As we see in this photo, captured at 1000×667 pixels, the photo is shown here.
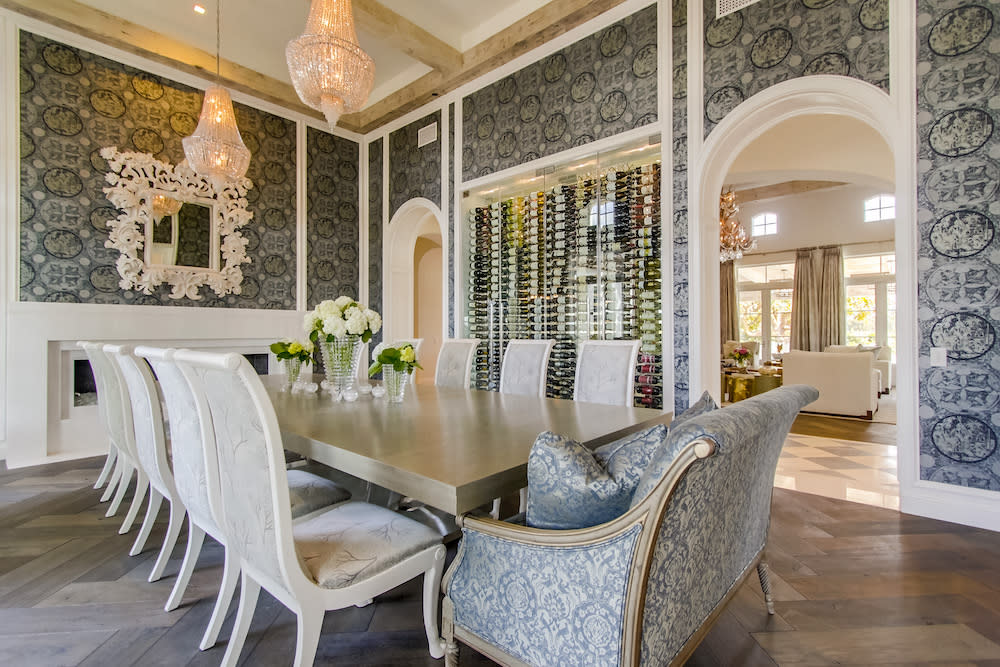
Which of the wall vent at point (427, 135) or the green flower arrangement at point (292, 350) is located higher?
the wall vent at point (427, 135)

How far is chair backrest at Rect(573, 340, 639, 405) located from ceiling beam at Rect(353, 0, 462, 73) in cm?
304

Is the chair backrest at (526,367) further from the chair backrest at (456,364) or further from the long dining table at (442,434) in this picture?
the long dining table at (442,434)

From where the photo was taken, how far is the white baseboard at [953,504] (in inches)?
94.7

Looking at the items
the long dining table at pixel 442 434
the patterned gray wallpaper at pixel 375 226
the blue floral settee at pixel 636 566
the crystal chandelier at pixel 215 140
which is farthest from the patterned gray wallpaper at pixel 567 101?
the blue floral settee at pixel 636 566

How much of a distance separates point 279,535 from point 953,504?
3235 millimetres

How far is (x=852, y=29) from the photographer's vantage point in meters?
2.75

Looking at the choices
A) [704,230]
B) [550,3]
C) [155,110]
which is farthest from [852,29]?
[155,110]

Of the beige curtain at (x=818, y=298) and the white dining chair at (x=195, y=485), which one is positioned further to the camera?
the beige curtain at (x=818, y=298)

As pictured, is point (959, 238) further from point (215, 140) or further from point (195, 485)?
point (215, 140)

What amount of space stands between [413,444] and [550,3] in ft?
12.5

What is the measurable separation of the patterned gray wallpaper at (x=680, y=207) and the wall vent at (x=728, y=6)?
0.71ft

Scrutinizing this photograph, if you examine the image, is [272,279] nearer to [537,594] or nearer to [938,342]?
[537,594]

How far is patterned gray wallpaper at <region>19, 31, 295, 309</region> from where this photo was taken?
12.3 ft

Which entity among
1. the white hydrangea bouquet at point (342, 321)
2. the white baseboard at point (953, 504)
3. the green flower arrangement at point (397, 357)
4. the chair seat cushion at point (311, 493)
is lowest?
the white baseboard at point (953, 504)
